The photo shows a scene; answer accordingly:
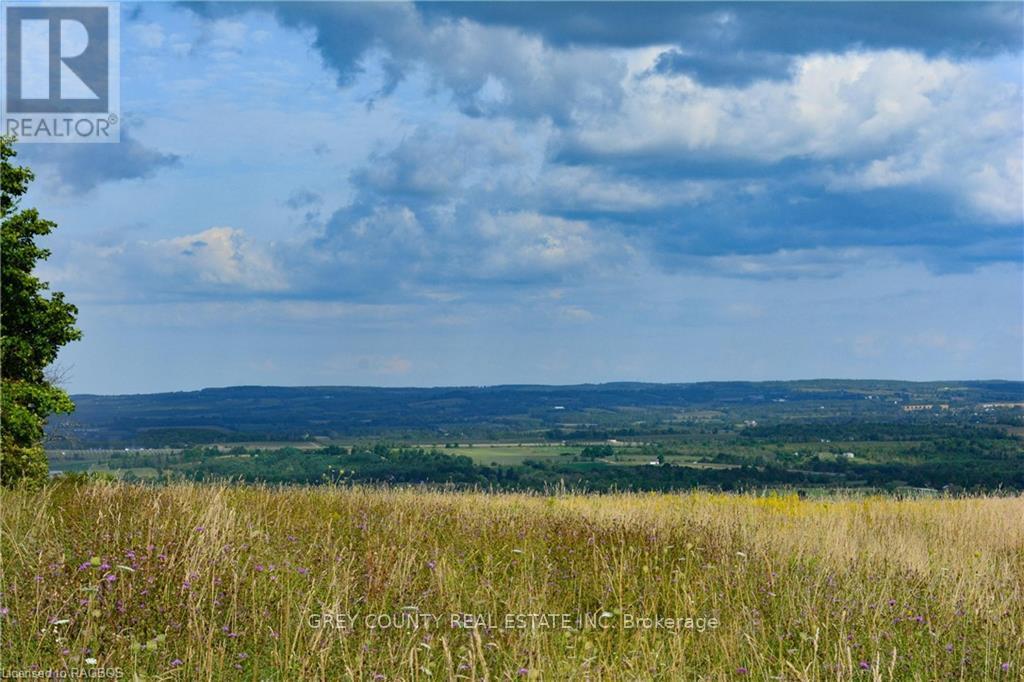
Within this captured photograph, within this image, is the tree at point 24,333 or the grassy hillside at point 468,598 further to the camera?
the tree at point 24,333

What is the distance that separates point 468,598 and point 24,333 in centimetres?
1539

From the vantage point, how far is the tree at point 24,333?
19.5m

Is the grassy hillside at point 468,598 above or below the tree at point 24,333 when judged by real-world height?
below

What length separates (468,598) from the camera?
8609 mm

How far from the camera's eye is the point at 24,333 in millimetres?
20188

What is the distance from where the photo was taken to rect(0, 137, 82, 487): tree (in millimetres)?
19516

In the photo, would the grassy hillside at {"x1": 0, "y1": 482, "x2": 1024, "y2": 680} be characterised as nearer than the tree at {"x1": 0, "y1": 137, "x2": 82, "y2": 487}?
Yes

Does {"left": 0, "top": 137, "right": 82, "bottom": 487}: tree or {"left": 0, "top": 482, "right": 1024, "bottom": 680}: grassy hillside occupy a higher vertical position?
{"left": 0, "top": 137, "right": 82, "bottom": 487}: tree

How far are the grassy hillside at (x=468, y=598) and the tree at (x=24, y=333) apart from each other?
7183 millimetres

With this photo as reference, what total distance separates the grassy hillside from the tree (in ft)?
23.6

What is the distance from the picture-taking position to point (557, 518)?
13.5m

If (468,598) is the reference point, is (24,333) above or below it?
above

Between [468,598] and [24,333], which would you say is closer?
[468,598]

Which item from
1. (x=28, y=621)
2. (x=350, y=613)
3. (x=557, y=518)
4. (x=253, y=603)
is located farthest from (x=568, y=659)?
(x=557, y=518)
